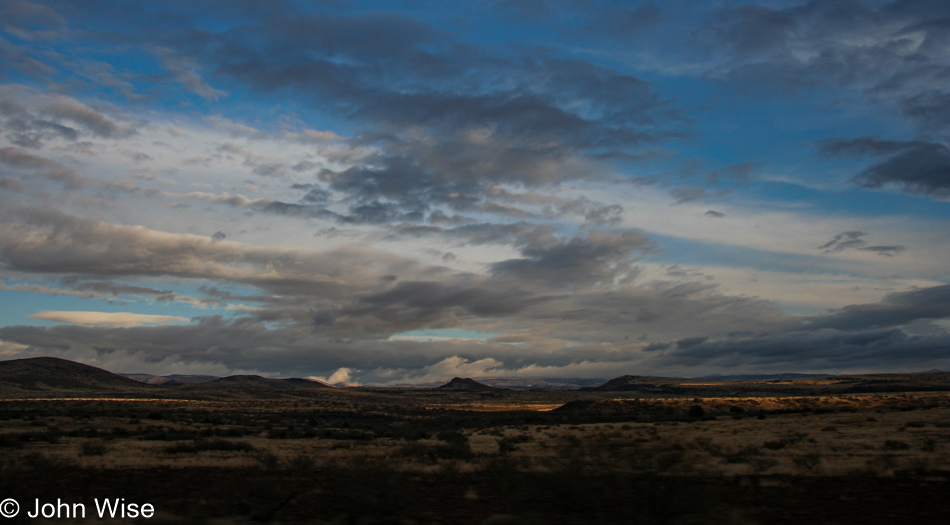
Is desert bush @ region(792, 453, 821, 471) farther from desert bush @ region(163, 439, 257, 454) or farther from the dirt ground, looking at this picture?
desert bush @ region(163, 439, 257, 454)

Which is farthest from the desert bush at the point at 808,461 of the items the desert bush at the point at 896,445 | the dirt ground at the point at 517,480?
the desert bush at the point at 896,445

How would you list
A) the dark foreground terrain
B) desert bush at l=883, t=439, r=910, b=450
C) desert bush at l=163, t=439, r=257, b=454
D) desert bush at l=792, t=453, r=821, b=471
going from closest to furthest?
1. the dark foreground terrain
2. desert bush at l=792, t=453, r=821, b=471
3. desert bush at l=883, t=439, r=910, b=450
4. desert bush at l=163, t=439, r=257, b=454

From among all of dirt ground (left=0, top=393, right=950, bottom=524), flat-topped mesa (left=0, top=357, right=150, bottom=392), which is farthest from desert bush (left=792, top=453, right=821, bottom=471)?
flat-topped mesa (left=0, top=357, right=150, bottom=392)

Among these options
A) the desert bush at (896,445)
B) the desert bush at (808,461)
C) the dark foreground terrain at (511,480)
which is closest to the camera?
the dark foreground terrain at (511,480)

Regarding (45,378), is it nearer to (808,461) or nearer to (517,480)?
(517,480)

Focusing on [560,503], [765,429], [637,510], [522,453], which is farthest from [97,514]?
[765,429]

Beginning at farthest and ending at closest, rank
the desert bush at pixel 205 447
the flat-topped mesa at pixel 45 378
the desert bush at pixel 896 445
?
the flat-topped mesa at pixel 45 378 < the desert bush at pixel 205 447 < the desert bush at pixel 896 445

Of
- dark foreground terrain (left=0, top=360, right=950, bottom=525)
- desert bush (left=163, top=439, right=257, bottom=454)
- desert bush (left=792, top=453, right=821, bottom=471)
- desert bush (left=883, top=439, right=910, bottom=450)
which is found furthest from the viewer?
desert bush (left=163, top=439, right=257, bottom=454)

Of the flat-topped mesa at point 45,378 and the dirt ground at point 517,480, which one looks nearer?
the dirt ground at point 517,480

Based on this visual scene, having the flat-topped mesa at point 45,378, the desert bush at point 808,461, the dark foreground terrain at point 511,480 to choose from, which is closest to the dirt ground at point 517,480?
the dark foreground terrain at point 511,480

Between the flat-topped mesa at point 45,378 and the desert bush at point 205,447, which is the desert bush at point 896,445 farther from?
the flat-topped mesa at point 45,378

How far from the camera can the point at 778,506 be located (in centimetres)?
1458

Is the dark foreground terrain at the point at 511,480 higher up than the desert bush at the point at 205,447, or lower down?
higher up

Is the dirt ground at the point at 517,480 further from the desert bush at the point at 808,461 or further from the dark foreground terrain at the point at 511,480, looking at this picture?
the desert bush at the point at 808,461
